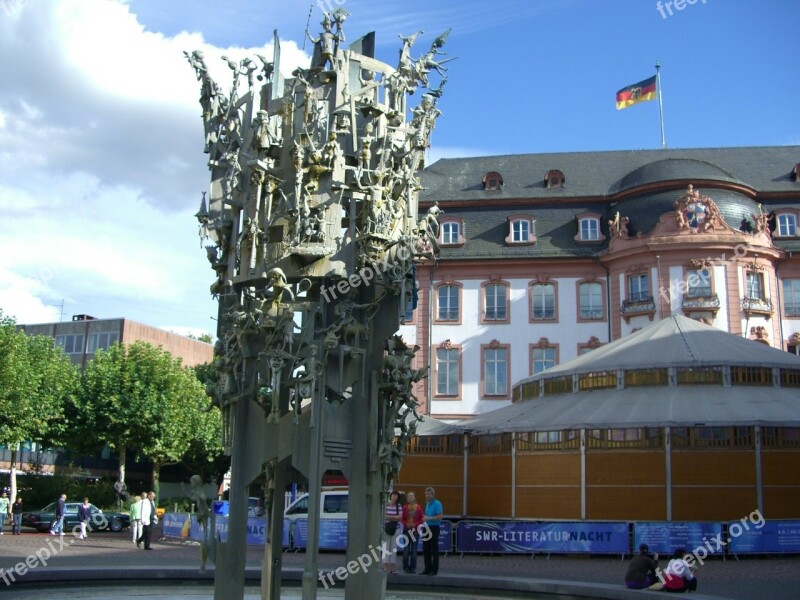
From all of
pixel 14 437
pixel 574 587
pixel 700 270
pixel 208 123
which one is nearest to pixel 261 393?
pixel 208 123

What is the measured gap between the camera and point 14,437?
43469 mm

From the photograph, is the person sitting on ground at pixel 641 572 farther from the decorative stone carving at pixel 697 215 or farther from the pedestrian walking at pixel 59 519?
the decorative stone carving at pixel 697 215

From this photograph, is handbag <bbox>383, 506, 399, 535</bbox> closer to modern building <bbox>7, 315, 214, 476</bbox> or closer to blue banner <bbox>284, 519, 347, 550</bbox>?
blue banner <bbox>284, 519, 347, 550</bbox>

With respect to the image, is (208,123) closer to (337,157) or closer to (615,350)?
(337,157)

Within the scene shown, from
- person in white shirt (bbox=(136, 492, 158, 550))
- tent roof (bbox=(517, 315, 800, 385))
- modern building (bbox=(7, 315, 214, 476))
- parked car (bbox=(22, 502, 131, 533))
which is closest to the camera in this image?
person in white shirt (bbox=(136, 492, 158, 550))

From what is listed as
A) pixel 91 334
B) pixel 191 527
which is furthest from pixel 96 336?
pixel 191 527

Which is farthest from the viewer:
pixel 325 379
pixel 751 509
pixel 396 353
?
pixel 751 509

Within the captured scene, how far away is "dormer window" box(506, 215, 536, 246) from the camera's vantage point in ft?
181

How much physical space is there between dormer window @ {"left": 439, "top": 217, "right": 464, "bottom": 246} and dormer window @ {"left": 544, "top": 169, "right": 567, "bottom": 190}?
6.26 meters

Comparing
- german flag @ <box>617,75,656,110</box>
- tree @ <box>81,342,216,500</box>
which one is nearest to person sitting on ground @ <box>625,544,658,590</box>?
tree @ <box>81,342,216,500</box>

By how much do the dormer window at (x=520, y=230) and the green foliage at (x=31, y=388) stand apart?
27.4 metres

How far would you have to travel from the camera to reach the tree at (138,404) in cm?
5084

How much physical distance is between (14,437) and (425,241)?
116 feet

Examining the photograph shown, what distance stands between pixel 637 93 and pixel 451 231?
15.6 m
